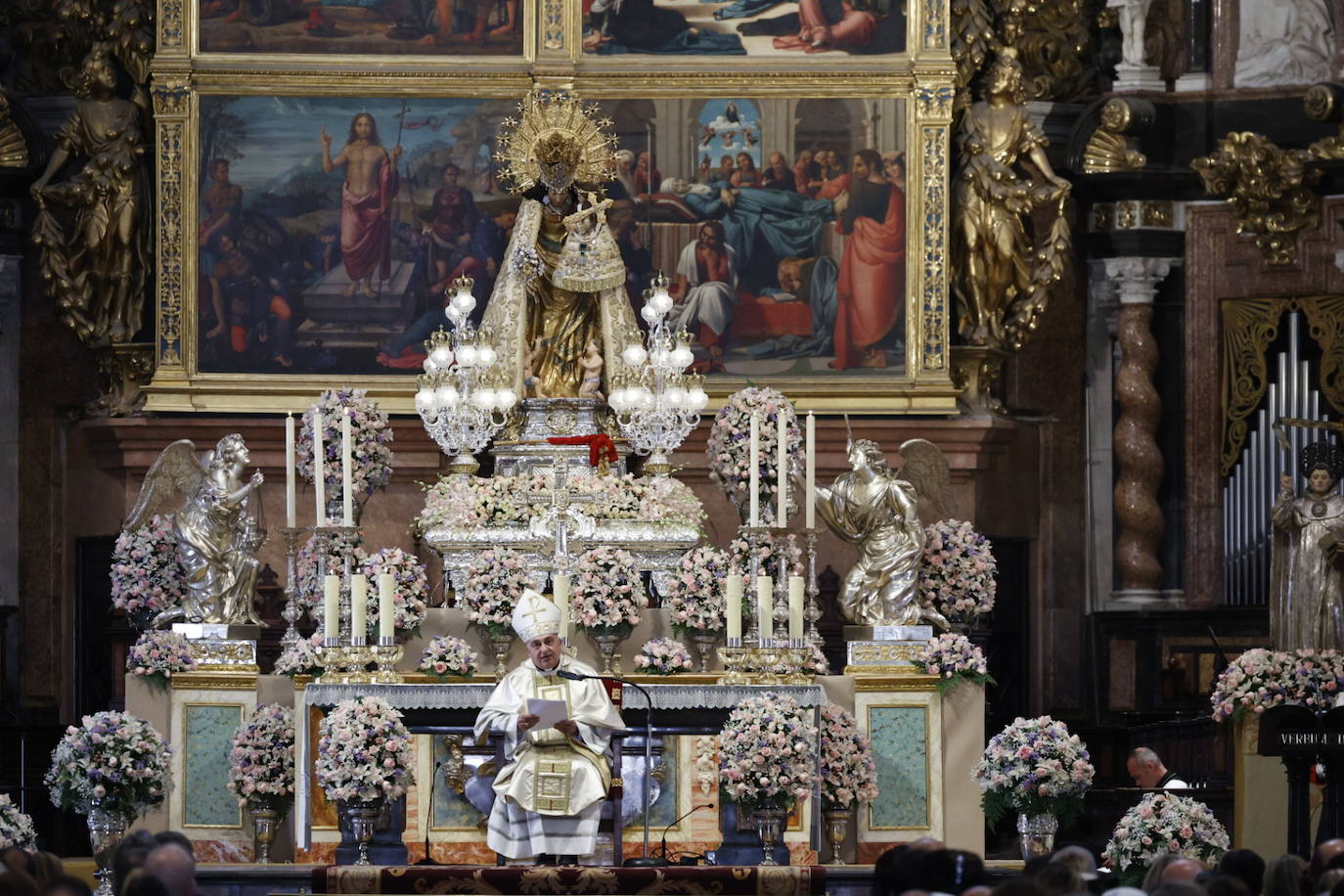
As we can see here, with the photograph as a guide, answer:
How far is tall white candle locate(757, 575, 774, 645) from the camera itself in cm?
1670

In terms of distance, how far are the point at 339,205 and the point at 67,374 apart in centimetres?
236

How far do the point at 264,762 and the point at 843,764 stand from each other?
10.9 ft

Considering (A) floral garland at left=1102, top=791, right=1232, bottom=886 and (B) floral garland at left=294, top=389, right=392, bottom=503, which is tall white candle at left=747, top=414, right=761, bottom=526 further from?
(A) floral garland at left=1102, top=791, right=1232, bottom=886

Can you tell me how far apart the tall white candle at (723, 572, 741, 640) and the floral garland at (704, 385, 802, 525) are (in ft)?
4.86

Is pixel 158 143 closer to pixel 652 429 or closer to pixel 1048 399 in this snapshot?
pixel 652 429

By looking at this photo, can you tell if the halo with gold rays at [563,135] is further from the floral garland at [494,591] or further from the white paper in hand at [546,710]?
the white paper in hand at [546,710]

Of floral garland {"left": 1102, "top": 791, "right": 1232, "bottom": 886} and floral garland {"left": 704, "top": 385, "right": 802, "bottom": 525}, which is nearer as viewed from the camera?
floral garland {"left": 1102, "top": 791, "right": 1232, "bottom": 886}

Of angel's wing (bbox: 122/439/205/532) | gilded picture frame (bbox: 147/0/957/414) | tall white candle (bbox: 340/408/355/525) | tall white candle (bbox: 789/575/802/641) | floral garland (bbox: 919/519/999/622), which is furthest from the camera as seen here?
gilded picture frame (bbox: 147/0/957/414)

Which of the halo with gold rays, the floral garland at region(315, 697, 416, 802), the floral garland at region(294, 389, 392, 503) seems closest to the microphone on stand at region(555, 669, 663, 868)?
the floral garland at region(315, 697, 416, 802)

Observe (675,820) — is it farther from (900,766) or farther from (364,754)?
(364,754)

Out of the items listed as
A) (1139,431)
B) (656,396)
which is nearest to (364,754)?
(656,396)

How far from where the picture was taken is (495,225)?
20828 mm

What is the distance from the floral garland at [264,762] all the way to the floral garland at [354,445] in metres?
1.73

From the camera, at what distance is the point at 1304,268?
20938 mm
